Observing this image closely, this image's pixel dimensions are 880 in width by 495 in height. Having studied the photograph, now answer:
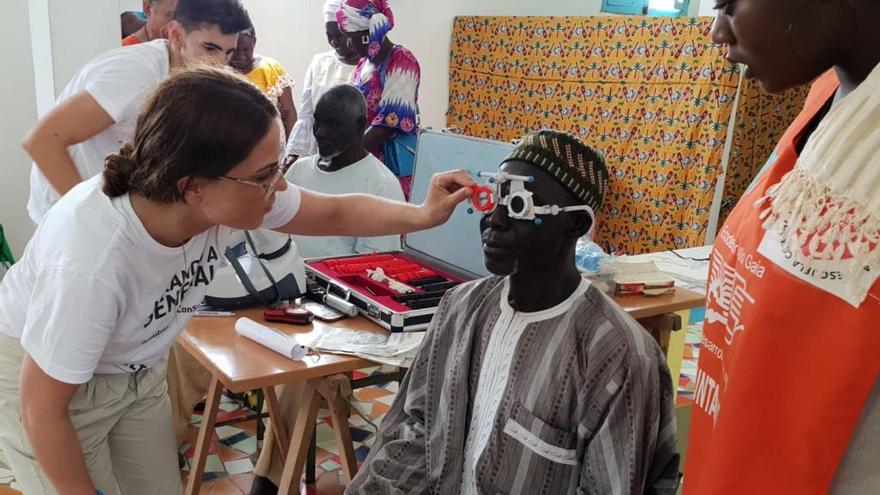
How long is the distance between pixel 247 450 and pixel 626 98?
3990 millimetres

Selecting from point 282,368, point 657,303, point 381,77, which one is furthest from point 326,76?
point 282,368

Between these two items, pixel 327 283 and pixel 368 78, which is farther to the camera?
pixel 368 78

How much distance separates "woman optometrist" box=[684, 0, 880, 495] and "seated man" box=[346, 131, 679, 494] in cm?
50

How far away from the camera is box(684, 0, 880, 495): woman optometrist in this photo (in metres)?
0.75

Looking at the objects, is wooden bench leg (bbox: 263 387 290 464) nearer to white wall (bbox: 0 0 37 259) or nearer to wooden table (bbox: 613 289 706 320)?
wooden table (bbox: 613 289 706 320)

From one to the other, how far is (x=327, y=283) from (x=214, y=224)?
879 mm

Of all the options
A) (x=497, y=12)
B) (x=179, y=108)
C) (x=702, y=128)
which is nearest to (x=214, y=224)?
(x=179, y=108)

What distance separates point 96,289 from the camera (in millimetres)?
1334

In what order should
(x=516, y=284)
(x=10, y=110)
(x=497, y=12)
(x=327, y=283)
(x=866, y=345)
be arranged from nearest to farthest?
(x=866, y=345) < (x=516, y=284) < (x=327, y=283) < (x=10, y=110) < (x=497, y=12)

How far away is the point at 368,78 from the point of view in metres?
3.86

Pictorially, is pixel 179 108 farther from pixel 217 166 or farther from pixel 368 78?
pixel 368 78

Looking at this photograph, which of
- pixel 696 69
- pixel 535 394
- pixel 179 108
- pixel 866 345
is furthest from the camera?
pixel 696 69

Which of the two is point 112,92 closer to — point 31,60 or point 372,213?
point 372,213

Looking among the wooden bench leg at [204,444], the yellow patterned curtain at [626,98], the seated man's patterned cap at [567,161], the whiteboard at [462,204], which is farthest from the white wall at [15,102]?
the yellow patterned curtain at [626,98]
